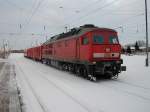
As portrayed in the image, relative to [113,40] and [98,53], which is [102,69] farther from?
[113,40]

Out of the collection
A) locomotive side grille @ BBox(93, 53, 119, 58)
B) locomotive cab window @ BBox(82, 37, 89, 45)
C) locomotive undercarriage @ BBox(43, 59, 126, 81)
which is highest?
locomotive cab window @ BBox(82, 37, 89, 45)

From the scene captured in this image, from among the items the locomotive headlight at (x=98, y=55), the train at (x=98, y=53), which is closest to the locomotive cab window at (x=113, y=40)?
the train at (x=98, y=53)

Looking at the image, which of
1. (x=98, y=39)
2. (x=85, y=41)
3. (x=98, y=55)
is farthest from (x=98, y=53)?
(x=85, y=41)

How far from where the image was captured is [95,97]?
10297mm

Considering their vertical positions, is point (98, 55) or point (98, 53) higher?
point (98, 53)

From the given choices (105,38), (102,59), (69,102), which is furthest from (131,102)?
(105,38)

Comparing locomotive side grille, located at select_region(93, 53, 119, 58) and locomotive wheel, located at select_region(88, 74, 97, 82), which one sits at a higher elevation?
locomotive side grille, located at select_region(93, 53, 119, 58)

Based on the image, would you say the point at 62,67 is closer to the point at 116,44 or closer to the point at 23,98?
the point at 116,44

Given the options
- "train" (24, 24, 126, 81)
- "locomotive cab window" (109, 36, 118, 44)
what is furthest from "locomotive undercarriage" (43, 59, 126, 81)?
"locomotive cab window" (109, 36, 118, 44)

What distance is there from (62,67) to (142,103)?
15.4 metres

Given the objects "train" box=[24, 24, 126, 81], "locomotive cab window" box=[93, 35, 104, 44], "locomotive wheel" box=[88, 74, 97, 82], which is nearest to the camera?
"locomotive wheel" box=[88, 74, 97, 82]

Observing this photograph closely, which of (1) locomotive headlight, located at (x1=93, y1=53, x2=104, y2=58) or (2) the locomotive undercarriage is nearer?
(2) the locomotive undercarriage

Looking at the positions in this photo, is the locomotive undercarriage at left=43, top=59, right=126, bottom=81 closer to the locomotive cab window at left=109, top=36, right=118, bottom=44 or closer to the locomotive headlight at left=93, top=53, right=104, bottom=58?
the locomotive headlight at left=93, top=53, right=104, bottom=58

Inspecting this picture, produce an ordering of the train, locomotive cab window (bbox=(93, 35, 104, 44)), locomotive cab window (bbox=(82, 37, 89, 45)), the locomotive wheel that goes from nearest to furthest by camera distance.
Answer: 1. the locomotive wheel
2. the train
3. locomotive cab window (bbox=(93, 35, 104, 44))
4. locomotive cab window (bbox=(82, 37, 89, 45))
